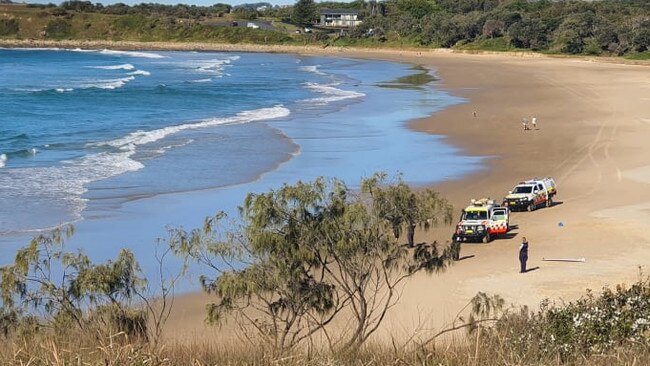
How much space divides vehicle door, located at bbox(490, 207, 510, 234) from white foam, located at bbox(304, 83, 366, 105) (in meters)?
40.6

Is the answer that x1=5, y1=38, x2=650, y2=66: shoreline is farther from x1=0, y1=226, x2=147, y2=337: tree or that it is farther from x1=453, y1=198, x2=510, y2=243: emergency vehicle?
x1=0, y1=226, x2=147, y2=337: tree

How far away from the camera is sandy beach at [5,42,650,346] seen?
20.1m

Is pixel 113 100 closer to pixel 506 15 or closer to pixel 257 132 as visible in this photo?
pixel 257 132

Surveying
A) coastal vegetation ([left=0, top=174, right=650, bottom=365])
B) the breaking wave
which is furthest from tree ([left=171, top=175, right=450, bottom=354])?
the breaking wave

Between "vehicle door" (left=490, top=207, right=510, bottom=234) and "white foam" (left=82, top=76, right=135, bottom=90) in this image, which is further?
"white foam" (left=82, top=76, right=135, bottom=90)

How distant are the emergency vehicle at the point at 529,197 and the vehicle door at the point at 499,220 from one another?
2866mm

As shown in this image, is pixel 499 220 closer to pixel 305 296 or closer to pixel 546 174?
pixel 546 174

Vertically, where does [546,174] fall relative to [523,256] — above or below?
below

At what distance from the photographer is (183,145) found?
44.6 meters

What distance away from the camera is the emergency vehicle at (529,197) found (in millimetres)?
29156

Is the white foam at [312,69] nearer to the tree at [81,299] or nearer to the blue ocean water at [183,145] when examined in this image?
the blue ocean water at [183,145]

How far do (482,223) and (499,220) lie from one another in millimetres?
701

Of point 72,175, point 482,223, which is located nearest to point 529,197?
point 482,223

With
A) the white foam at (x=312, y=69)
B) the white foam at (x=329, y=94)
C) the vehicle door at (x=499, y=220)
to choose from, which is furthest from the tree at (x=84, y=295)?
the white foam at (x=312, y=69)
